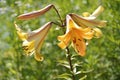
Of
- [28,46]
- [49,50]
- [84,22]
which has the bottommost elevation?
[49,50]

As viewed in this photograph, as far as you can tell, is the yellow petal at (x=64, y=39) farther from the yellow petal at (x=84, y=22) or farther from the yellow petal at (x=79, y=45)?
the yellow petal at (x=84, y=22)

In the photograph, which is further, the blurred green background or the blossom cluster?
the blurred green background

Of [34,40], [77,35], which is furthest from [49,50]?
[77,35]

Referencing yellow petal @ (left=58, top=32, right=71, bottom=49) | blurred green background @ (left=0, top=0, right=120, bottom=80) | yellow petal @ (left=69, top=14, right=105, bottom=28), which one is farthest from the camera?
blurred green background @ (left=0, top=0, right=120, bottom=80)

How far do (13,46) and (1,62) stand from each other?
47cm

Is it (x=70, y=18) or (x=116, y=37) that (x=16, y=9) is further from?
(x=70, y=18)

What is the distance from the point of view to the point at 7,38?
3.96 meters

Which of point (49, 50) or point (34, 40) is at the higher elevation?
point (34, 40)

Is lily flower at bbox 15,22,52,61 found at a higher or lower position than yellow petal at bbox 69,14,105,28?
lower

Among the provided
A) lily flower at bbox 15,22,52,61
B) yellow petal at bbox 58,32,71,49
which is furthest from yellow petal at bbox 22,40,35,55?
yellow petal at bbox 58,32,71,49

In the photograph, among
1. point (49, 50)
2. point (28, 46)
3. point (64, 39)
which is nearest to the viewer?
point (64, 39)

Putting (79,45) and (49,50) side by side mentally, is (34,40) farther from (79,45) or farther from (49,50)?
(49,50)

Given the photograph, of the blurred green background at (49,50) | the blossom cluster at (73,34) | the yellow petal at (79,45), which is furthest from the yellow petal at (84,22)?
the blurred green background at (49,50)

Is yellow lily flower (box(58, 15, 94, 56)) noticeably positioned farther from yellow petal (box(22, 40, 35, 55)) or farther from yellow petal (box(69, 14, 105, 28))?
yellow petal (box(22, 40, 35, 55))
